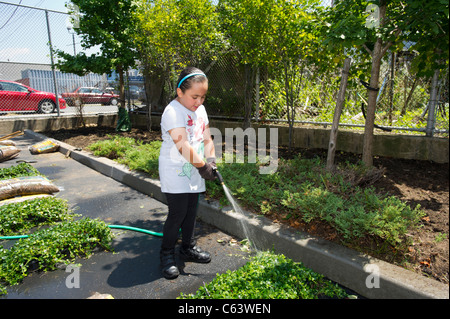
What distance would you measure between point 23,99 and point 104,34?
6071mm

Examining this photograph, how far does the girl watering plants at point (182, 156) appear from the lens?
2639mm

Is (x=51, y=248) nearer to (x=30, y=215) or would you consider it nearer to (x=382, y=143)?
(x=30, y=215)

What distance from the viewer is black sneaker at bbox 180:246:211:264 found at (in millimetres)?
3053

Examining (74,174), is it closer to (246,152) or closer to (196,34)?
(246,152)

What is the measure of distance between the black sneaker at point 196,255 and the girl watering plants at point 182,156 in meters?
0.23

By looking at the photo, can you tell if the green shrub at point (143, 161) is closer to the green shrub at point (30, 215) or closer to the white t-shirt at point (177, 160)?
the green shrub at point (30, 215)

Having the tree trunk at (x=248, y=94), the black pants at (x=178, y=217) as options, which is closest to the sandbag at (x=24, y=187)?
the black pants at (x=178, y=217)

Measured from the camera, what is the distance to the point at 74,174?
6.26 meters

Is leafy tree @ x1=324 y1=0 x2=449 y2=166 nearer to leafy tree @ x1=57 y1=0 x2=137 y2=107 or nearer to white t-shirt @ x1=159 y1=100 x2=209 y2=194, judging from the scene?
white t-shirt @ x1=159 y1=100 x2=209 y2=194

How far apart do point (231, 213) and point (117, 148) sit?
4.27 meters

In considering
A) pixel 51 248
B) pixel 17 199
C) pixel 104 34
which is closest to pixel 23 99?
pixel 104 34

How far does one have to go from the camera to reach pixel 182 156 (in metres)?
2.74

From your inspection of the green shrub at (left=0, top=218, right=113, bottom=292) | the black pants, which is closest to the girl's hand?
the black pants

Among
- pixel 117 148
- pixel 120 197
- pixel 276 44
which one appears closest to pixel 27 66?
pixel 117 148
